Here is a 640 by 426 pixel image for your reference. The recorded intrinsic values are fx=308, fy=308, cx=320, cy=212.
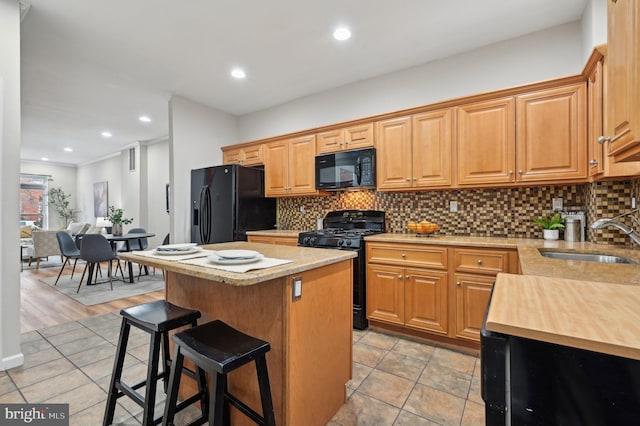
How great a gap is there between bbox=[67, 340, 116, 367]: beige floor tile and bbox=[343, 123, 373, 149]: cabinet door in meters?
2.93

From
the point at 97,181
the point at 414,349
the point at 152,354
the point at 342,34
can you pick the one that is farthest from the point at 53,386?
the point at 97,181

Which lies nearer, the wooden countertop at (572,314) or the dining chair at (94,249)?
the wooden countertop at (572,314)

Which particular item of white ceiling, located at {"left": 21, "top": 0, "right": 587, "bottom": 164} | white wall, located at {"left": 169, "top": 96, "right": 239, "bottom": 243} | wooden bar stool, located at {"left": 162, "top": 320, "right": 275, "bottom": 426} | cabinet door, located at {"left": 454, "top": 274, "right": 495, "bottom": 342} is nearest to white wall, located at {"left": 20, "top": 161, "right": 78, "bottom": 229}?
white ceiling, located at {"left": 21, "top": 0, "right": 587, "bottom": 164}

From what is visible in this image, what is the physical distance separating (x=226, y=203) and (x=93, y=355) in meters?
2.04

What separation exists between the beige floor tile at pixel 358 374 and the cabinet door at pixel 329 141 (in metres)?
2.26

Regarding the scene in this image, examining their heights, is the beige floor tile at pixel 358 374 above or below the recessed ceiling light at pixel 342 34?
below

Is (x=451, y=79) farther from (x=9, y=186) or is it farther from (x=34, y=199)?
(x=34, y=199)

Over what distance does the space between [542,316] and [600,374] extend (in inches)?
5.7

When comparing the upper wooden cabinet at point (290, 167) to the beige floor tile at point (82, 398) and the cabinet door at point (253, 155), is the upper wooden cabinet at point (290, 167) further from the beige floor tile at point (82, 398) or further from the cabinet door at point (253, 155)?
the beige floor tile at point (82, 398)

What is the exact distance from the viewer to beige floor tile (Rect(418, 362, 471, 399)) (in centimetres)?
198

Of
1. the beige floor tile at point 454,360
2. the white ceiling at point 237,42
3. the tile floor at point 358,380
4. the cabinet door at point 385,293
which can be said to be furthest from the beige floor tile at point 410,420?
the white ceiling at point 237,42

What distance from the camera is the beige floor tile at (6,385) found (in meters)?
1.99

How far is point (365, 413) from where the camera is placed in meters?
1.76

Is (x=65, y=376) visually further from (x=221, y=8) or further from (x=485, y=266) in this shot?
(x=485, y=266)
